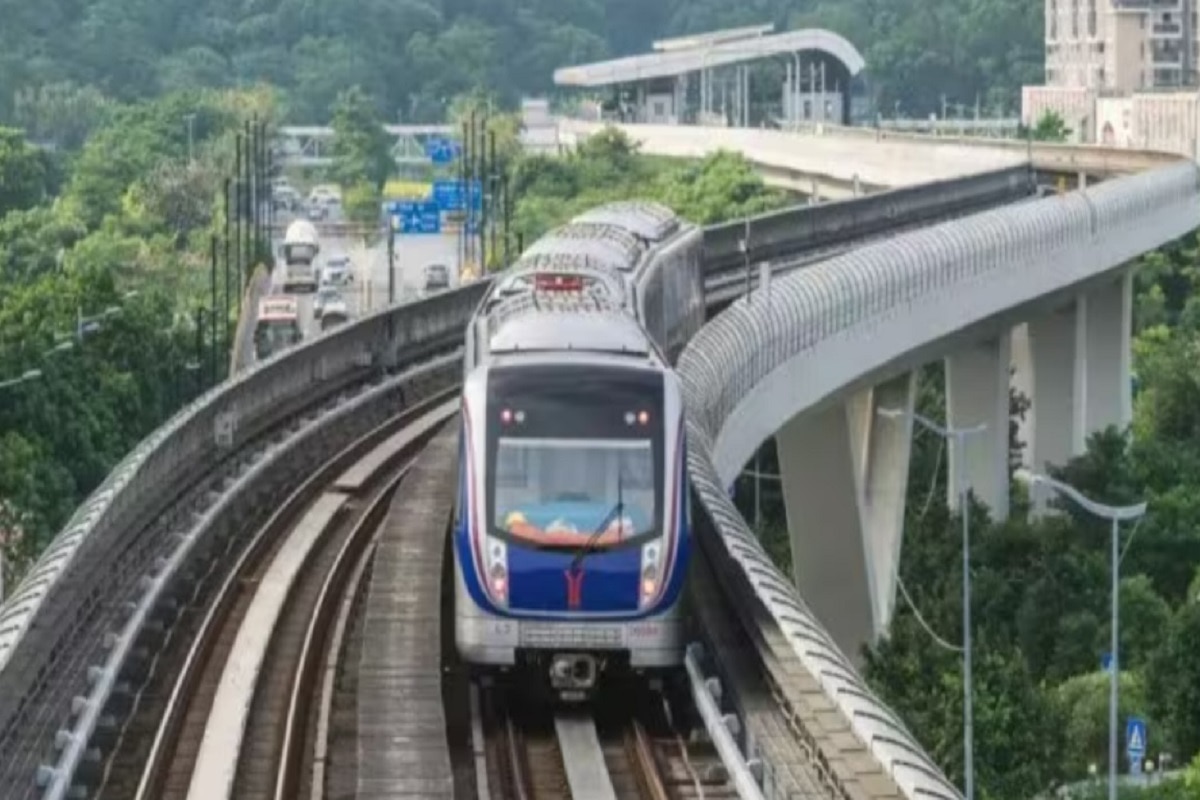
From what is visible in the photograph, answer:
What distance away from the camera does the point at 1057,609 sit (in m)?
46.1

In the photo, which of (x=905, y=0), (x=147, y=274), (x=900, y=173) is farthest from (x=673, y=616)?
(x=905, y=0)

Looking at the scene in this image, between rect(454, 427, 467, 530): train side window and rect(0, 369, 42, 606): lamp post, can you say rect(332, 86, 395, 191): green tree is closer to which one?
rect(0, 369, 42, 606): lamp post

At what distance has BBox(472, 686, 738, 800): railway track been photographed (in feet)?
60.5

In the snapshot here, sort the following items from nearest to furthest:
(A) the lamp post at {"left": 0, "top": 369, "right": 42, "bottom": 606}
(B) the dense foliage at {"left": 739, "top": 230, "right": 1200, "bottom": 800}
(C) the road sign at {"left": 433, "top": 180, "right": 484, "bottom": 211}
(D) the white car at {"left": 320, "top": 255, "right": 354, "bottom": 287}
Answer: (B) the dense foliage at {"left": 739, "top": 230, "right": 1200, "bottom": 800} < (A) the lamp post at {"left": 0, "top": 369, "right": 42, "bottom": 606} < (D) the white car at {"left": 320, "top": 255, "right": 354, "bottom": 287} < (C) the road sign at {"left": 433, "top": 180, "right": 484, "bottom": 211}

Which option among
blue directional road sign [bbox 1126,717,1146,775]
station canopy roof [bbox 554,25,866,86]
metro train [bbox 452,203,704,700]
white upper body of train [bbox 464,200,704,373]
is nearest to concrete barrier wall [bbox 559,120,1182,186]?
station canopy roof [bbox 554,25,866,86]

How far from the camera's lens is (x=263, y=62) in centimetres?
14775

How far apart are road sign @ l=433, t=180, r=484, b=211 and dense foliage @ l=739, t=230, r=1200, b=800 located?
13486 millimetres

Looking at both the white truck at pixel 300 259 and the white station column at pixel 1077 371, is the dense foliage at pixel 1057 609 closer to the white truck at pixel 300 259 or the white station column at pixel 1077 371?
the white station column at pixel 1077 371

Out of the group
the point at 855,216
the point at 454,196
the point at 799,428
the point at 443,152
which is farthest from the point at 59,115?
the point at 799,428

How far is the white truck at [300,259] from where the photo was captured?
242ft

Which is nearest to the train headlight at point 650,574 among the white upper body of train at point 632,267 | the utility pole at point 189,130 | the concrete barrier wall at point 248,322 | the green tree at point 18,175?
the white upper body of train at point 632,267

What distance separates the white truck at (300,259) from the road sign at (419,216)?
2018 mm

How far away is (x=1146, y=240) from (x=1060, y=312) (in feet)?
6.97

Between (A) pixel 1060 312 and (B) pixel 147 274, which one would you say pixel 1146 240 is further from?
(B) pixel 147 274
